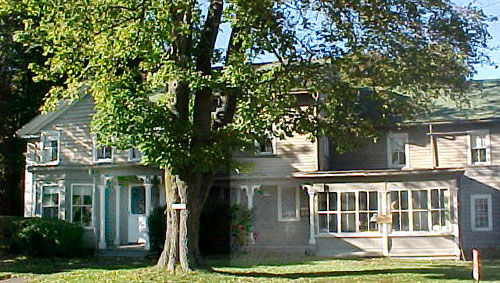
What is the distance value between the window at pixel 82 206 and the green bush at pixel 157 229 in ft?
11.2

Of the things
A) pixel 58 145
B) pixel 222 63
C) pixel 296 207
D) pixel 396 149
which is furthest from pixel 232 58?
pixel 58 145

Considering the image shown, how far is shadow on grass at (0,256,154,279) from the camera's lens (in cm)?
2338

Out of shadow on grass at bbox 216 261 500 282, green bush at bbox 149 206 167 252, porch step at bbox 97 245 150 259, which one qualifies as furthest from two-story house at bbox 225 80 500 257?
shadow on grass at bbox 216 261 500 282

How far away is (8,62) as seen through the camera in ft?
114

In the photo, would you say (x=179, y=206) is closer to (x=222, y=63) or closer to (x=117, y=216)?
(x=222, y=63)

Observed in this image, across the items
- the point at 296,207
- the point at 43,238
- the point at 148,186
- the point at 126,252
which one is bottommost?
the point at 126,252

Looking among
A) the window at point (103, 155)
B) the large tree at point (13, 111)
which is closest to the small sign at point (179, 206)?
the window at point (103, 155)

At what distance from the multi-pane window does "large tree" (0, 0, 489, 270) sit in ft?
34.9

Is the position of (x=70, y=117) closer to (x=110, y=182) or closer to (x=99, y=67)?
(x=110, y=182)

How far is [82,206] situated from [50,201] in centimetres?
156

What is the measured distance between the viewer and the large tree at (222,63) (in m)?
17.5

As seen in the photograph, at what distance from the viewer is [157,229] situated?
93.1 ft

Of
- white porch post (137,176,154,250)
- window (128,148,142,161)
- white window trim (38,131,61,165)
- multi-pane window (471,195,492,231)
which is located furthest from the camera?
white window trim (38,131,61,165)

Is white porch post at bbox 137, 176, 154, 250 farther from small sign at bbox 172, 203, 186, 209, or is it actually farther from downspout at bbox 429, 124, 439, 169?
downspout at bbox 429, 124, 439, 169
